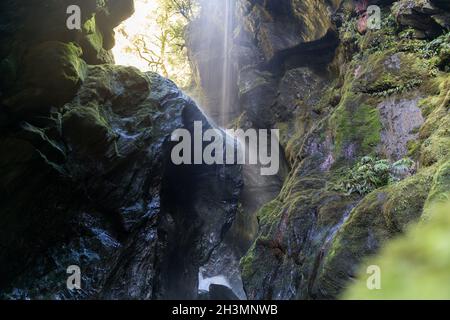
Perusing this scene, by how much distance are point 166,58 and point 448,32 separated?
2666 centimetres

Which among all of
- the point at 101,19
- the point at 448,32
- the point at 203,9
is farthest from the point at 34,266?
the point at 203,9

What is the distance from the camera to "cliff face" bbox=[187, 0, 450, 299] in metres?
7.42

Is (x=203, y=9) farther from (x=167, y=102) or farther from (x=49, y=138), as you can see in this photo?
(x=49, y=138)

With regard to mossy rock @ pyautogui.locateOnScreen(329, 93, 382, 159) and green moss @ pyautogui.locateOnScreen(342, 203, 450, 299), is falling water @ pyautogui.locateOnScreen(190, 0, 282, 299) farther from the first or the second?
green moss @ pyautogui.locateOnScreen(342, 203, 450, 299)

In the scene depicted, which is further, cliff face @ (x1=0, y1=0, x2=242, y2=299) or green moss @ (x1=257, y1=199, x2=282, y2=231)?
green moss @ (x1=257, y1=199, x2=282, y2=231)

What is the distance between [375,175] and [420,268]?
9.89 metres

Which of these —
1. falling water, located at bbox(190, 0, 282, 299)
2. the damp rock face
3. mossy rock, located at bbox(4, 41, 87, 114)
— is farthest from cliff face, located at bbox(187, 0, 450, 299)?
mossy rock, located at bbox(4, 41, 87, 114)

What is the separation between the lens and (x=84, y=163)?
11750 mm

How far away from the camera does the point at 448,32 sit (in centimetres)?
1227

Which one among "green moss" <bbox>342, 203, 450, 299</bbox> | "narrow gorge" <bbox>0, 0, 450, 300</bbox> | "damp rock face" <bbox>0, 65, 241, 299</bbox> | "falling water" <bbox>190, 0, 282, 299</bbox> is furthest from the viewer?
"falling water" <bbox>190, 0, 282, 299</bbox>

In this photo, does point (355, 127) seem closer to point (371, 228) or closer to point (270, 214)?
point (270, 214)

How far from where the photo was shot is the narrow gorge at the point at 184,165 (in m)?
8.58

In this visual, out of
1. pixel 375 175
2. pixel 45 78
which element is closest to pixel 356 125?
pixel 375 175

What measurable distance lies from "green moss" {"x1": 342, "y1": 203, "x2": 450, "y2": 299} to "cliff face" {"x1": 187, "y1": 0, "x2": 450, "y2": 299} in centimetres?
468
